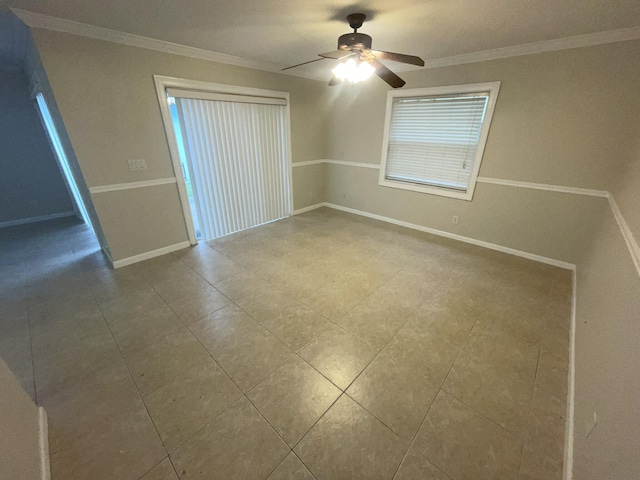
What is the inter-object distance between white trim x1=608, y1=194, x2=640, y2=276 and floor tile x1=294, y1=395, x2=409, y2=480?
57.5 inches

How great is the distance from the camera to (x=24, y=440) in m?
1.06

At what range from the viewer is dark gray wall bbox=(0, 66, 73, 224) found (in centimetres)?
371

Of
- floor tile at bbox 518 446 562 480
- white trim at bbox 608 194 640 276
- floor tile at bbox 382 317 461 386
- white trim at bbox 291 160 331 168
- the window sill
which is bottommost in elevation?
floor tile at bbox 518 446 562 480

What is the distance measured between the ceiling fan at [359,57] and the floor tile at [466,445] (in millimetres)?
2425

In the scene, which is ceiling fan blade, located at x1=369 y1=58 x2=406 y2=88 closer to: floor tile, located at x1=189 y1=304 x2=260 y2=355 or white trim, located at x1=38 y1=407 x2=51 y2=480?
floor tile, located at x1=189 y1=304 x2=260 y2=355

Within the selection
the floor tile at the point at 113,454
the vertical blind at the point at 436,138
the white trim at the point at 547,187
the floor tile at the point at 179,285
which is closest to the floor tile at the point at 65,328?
the floor tile at the point at 179,285

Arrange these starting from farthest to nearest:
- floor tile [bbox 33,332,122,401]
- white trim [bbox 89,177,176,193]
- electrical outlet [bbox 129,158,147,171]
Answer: electrical outlet [bbox 129,158,147,171], white trim [bbox 89,177,176,193], floor tile [bbox 33,332,122,401]

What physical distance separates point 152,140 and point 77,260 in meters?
1.80

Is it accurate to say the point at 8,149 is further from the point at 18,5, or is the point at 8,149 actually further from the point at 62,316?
the point at 62,316

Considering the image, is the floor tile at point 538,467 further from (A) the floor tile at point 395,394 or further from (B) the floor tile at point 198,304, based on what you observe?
(B) the floor tile at point 198,304

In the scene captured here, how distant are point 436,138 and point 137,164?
12.7 feet

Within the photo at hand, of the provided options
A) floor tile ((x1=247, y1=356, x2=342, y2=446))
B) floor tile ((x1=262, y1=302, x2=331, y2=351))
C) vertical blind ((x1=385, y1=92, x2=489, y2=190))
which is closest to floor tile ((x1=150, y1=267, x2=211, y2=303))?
floor tile ((x1=262, y1=302, x2=331, y2=351))

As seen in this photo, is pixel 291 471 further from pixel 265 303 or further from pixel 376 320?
pixel 265 303

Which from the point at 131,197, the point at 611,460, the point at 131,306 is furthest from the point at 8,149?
the point at 611,460
